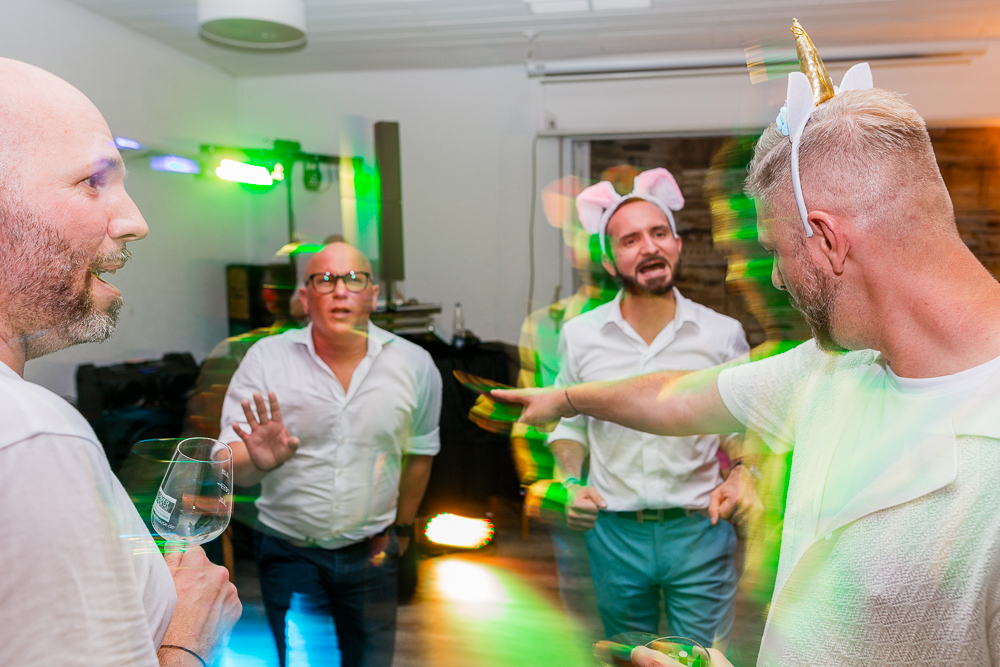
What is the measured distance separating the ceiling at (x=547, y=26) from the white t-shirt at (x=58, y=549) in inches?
117

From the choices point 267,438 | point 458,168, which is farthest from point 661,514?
point 458,168

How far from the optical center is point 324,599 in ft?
5.08

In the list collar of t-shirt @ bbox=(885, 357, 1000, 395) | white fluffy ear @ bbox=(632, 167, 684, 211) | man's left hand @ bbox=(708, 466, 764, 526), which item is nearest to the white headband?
collar of t-shirt @ bbox=(885, 357, 1000, 395)

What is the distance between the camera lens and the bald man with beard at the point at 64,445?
48cm

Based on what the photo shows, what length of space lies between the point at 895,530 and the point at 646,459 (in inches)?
37.1

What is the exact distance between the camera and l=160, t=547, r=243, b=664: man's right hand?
662mm

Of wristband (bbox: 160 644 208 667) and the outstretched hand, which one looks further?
the outstretched hand

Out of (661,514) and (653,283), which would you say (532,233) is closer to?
(653,283)

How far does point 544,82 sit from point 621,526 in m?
3.05

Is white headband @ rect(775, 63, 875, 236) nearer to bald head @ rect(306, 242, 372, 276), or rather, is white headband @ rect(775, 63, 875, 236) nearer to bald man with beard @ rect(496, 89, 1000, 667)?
bald man with beard @ rect(496, 89, 1000, 667)

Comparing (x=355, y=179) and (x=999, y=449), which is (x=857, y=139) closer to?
(x=999, y=449)

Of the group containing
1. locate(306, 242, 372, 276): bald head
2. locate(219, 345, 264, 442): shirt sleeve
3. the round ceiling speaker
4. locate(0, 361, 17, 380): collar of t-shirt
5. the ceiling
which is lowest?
locate(219, 345, 264, 442): shirt sleeve

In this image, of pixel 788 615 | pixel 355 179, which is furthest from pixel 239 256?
pixel 788 615

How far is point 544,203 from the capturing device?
399cm
